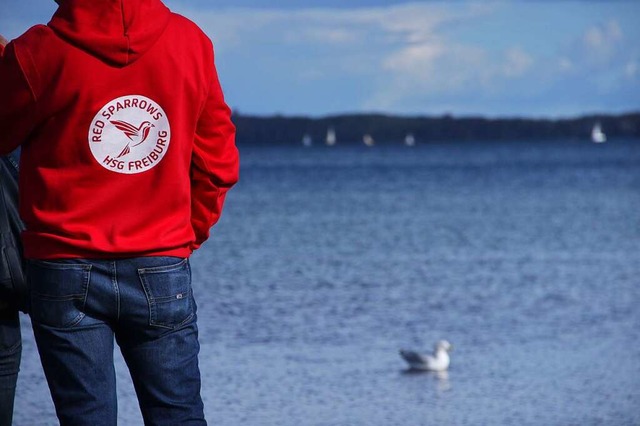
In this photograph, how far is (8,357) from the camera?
3.35 meters

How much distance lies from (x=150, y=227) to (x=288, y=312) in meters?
8.13

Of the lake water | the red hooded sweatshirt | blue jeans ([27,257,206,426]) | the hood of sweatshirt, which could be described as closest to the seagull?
the lake water

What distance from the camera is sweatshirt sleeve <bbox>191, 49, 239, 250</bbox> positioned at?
2.78 metres

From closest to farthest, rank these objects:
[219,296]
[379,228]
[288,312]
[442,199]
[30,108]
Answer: [30,108] → [288,312] → [219,296] → [379,228] → [442,199]

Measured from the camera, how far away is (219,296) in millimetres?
12250

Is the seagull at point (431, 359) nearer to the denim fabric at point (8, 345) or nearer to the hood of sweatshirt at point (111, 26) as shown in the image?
the denim fabric at point (8, 345)

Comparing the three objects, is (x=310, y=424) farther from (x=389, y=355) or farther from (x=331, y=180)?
(x=331, y=180)

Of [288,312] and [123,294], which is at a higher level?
[123,294]

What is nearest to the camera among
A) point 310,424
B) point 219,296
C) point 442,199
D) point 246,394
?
point 310,424

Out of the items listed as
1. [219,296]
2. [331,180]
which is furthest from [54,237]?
[331,180]

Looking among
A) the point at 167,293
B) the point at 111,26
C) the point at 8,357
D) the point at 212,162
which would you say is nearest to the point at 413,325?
the point at 8,357

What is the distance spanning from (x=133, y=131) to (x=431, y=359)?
5307 millimetres

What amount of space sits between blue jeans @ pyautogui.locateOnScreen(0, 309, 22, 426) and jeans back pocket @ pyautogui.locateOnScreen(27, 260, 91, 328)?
0.72 metres

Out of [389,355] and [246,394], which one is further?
[389,355]
